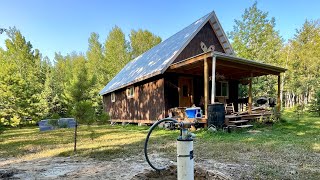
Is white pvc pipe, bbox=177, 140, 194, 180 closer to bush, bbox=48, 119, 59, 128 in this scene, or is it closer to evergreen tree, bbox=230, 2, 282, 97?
bush, bbox=48, 119, 59, 128

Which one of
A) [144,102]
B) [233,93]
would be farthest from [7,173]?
[233,93]

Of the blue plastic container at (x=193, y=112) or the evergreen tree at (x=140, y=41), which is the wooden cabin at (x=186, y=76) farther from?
the evergreen tree at (x=140, y=41)

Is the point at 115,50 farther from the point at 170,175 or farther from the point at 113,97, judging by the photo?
the point at 170,175

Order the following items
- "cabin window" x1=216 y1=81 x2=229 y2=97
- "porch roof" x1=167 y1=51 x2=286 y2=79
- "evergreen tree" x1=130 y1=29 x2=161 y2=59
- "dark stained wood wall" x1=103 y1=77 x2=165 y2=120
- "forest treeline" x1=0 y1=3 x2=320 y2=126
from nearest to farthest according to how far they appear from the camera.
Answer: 1. "porch roof" x1=167 y1=51 x2=286 y2=79
2. "dark stained wood wall" x1=103 y1=77 x2=165 y2=120
3. "cabin window" x1=216 y1=81 x2=229 y2=97
4. "forest treeline" x1=0 y1=3 x2=320 y2=126
5. "evergreen tree" x1=130 y1=29 x2=161 y2=59

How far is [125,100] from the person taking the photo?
14398mm

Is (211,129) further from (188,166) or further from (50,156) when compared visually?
(188,166)

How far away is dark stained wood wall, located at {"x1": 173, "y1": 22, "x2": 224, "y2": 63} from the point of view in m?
11.6

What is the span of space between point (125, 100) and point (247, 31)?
1793 cm

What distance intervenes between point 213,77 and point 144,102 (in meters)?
5.03

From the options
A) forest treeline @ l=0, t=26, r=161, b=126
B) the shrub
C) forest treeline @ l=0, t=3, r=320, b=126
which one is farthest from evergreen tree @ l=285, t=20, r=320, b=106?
forest treeline @ l=0, t=26, r=161, b=126

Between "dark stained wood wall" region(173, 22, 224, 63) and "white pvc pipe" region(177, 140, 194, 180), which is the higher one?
"dark stained wood wall" region(173, 22, 224, 63)

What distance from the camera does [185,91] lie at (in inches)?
459

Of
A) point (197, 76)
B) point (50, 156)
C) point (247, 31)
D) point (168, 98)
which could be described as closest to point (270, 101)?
point (197, 76)

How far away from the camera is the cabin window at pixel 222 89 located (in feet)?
43.4
